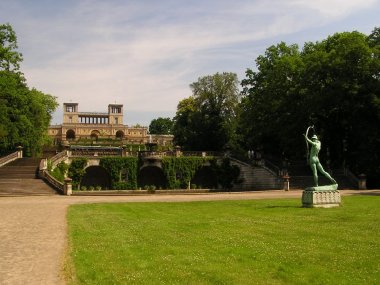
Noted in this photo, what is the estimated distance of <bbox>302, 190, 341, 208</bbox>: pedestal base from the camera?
20.6m

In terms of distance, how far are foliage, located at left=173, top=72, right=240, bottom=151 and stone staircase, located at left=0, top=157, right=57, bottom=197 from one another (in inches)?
882

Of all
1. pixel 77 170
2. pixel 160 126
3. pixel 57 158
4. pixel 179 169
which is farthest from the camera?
pixel 160 126

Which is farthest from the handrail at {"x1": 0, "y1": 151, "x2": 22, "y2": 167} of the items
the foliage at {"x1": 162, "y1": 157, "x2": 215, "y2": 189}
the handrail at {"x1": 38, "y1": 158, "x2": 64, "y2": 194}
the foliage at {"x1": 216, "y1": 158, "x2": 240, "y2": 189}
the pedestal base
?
the pedestal base

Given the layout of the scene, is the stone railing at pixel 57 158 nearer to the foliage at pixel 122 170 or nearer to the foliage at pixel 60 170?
the foliage at pixel 60 170

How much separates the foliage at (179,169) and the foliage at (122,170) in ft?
10.1

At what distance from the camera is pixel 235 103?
6359 centimetres

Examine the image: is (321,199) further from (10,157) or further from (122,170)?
(10,157)

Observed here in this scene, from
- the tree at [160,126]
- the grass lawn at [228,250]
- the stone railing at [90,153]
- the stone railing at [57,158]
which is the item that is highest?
the tree at [160,126]

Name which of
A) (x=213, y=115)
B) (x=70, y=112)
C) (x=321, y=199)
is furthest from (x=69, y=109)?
Answer: (x=321, y=199)

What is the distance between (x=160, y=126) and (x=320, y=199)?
124537 mm

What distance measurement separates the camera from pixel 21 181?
3812 centimetres

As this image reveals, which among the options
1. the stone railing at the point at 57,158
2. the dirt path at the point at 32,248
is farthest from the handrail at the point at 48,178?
the dirt path at the point at 32,248

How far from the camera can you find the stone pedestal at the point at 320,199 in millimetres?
20641

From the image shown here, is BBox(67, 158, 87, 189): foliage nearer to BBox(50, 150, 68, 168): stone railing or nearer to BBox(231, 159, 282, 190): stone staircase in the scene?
BBox(50, 150, 68, 168): stone railing
